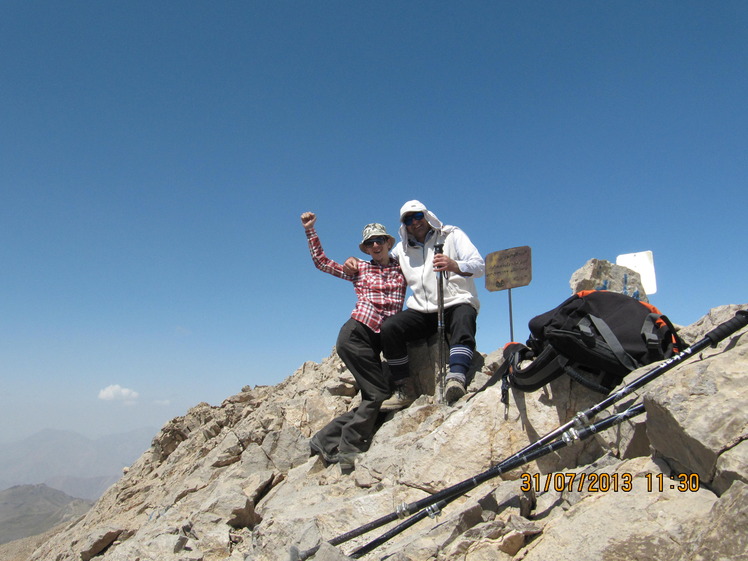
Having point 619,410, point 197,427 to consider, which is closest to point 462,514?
point 619,410

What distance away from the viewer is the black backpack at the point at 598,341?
161 inches

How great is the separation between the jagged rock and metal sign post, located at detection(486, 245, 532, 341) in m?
1.13

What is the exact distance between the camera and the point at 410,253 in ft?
22.5

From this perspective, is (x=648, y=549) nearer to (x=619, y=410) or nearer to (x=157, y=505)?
(x=619, y=410)

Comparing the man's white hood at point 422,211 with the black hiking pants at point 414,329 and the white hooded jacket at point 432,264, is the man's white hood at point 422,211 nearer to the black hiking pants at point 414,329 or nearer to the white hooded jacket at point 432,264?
the white hooded jacket at point 432,264

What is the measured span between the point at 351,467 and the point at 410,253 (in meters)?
2.98

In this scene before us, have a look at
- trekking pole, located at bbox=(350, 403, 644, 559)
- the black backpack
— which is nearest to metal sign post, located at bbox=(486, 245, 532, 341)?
the black backpack

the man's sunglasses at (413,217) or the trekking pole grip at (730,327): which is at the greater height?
the man's sunglasses at (413,217)

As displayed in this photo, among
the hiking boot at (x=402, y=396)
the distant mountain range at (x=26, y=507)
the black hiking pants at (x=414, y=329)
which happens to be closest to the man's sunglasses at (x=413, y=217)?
the black hiking pants at (x=414, y=329)

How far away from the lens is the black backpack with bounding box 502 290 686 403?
4.09 meters

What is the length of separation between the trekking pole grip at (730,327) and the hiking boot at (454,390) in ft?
8.36

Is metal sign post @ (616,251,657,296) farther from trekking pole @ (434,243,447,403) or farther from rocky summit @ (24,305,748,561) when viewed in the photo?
trekking pole @ (434,243,447,403)

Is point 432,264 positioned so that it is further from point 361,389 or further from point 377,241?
point 361,389
